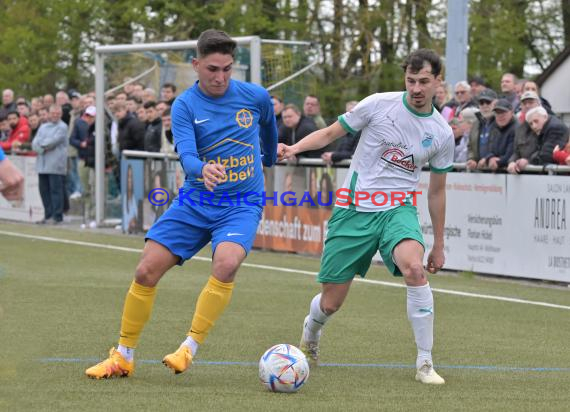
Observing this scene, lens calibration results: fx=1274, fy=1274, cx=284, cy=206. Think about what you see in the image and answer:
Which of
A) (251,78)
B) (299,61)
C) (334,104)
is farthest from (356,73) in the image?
(251,78)

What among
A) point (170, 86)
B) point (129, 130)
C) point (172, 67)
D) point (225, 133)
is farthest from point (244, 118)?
point (172, 67)

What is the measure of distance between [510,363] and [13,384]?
3.52 metres

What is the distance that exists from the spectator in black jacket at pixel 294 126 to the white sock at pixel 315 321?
917cm

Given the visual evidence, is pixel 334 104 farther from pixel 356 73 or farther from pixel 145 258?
pixel 145 258

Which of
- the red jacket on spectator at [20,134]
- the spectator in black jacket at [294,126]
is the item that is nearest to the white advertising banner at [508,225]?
the spectator in black jacket at [294,126]

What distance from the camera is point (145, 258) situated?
314 inches

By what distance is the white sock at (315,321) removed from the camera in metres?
8.62

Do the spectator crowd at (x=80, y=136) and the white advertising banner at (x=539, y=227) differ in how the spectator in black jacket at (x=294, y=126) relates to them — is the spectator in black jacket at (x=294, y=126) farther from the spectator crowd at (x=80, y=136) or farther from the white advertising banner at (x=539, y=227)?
the white advertising banner at (x=539, y=227)

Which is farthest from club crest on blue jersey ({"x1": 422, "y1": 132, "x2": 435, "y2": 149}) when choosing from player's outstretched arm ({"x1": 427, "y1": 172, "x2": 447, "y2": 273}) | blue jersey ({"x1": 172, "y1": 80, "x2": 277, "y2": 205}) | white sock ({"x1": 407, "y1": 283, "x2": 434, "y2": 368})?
blue jersey ({"x1": 172, "y1": 80, "x2": 277, "y2": 205})

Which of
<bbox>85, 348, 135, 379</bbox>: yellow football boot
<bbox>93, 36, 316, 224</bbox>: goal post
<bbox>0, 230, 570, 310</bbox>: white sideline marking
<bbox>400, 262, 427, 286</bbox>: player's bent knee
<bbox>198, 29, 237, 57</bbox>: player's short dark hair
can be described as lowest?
<bbox>0, 230, 570, 310</bbox>: white sideline marking

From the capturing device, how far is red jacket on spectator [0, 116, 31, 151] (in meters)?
24.7

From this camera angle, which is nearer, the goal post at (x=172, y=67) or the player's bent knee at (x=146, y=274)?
the player's bent knee at (x=146, y=274)

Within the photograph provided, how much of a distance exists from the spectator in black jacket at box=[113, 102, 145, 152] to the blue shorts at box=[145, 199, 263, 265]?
43.3 ft

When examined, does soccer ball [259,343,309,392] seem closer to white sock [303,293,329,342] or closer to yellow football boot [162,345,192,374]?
yellow football boot [162,345,192,374]
